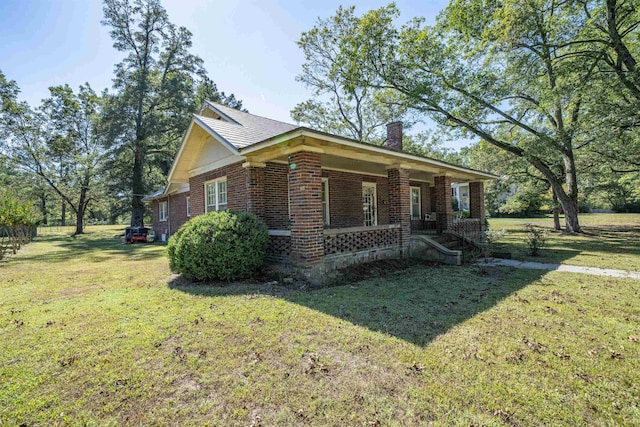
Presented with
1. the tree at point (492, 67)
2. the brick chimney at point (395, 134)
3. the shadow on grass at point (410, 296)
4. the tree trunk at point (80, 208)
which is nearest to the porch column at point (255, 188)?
the shadow on grass at point (410, 296)

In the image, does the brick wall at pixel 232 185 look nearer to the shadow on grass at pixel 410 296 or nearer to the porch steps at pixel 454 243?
the shadow on grass at pixel 410 296

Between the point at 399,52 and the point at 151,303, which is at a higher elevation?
the point at 399,52

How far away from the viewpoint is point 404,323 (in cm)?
425

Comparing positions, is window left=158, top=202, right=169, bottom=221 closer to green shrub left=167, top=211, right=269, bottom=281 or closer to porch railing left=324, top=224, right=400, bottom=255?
green shrub left=167, top=211, right=269, bottom=281

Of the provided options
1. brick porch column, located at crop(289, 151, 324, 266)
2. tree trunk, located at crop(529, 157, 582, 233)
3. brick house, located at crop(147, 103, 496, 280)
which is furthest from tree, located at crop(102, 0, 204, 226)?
tree trunk, located at crop(529, 157, 582, 233)

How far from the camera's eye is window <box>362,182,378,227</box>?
42.0 ft

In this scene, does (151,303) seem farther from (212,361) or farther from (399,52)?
(399,52)

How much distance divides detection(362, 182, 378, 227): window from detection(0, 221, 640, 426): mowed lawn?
6936 mm

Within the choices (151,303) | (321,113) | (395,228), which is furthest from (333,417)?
(321,113)

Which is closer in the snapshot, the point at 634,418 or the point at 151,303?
the point at 634,418

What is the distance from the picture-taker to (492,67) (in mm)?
15477

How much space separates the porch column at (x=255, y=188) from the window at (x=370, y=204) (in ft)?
18.3

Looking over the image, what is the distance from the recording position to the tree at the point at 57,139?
1041 inches

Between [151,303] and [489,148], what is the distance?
22.3m
